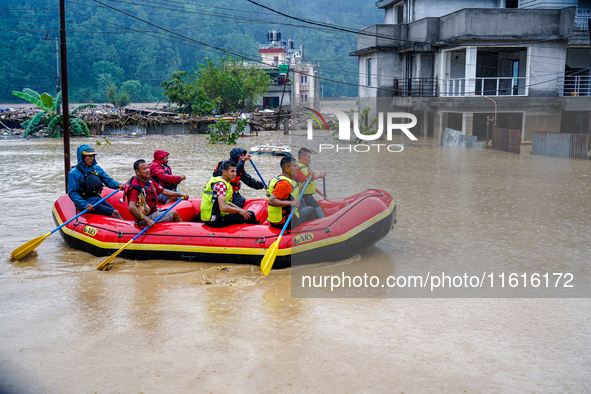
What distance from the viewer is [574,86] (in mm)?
27297

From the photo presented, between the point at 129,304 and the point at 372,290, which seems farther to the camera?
the point at 372,290

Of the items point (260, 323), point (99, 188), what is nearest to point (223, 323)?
point (260, 323)

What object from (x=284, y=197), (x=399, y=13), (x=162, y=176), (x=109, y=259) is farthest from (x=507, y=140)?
→ (x=109, y=259)

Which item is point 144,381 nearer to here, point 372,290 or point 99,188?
point 372,290

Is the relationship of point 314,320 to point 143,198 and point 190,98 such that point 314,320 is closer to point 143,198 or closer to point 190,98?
point 143,198

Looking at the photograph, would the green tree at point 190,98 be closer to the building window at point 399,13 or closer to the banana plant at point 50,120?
the banana plant at point 50,120

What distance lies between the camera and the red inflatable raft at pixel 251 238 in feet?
26.3

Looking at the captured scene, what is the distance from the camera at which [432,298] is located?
277 inches

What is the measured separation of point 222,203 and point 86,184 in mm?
2487

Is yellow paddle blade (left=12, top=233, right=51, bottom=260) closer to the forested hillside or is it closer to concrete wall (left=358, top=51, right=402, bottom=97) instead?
concrete wall (left=358, top=51, right=402, bottom=97)

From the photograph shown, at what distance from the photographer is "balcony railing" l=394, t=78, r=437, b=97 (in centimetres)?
2964

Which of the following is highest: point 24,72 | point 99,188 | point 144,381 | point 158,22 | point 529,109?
point 158,22

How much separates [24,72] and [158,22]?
26011 millimetres

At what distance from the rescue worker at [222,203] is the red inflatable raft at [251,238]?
0.46 ft
